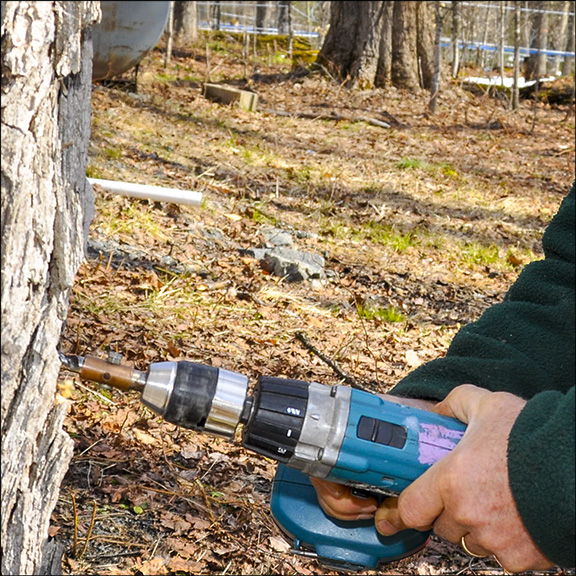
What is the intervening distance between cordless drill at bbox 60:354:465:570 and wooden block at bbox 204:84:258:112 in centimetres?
891

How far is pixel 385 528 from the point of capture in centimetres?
208

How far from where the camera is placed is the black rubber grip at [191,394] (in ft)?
5.72

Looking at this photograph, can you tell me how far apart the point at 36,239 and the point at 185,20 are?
17200 mm

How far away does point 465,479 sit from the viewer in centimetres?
171

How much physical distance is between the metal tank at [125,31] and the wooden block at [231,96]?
6.02 feet

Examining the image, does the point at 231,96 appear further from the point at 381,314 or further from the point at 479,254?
the point at 381,314

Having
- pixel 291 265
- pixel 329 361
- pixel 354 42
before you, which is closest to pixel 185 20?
pixel 354 42

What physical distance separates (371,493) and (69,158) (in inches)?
48.0

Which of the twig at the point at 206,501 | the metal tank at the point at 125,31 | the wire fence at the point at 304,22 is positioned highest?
the wire fence at the point at 304,22

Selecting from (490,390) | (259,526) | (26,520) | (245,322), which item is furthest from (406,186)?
(26,520)

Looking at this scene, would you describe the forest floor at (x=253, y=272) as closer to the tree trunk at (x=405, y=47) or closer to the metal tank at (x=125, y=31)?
the metal tank at (x=125, y=31)

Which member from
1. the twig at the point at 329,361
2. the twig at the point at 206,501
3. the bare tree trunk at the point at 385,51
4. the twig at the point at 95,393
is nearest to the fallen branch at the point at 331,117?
the bare tree trunk at the point at 385,51

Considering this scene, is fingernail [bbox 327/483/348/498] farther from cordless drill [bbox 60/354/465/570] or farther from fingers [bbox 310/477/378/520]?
cordless drill [bbox 60/354/465/570]

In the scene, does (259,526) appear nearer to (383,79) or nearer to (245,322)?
(245,322)
